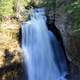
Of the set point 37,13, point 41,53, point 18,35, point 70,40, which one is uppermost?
point 37,13

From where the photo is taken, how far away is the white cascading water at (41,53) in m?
15.8

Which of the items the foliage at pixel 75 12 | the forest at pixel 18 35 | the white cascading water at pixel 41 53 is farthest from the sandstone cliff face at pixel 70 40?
the white cascading water at pixel 41 53

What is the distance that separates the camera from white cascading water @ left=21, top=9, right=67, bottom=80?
15836 millimetres

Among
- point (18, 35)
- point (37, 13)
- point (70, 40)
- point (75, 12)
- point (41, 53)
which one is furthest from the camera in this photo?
point (37, 13)

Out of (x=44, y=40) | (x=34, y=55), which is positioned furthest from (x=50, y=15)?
(x=34, y=55)

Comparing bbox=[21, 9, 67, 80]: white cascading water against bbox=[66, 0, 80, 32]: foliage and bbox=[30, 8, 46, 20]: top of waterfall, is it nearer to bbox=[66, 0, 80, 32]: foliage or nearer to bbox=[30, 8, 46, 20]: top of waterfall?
bbox=[30, 8, 46, 20]: top of waterfall

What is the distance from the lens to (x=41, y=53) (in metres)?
16.5

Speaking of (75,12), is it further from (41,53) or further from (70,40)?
(41,53)

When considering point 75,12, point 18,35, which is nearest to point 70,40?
point 75,12

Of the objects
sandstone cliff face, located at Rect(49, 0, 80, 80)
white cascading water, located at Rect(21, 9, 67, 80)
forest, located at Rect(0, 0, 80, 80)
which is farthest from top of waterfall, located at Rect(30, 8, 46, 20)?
sandstone cliff face, located at Rect(49, 0, 80, 80)

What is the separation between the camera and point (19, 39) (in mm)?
15727

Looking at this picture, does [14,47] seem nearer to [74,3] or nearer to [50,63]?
[50,63]

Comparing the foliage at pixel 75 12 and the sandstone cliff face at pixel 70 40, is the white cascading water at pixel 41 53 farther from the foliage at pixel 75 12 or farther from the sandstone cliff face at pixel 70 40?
the foliage at pixel 75 12

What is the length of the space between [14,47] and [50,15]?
3.97m
